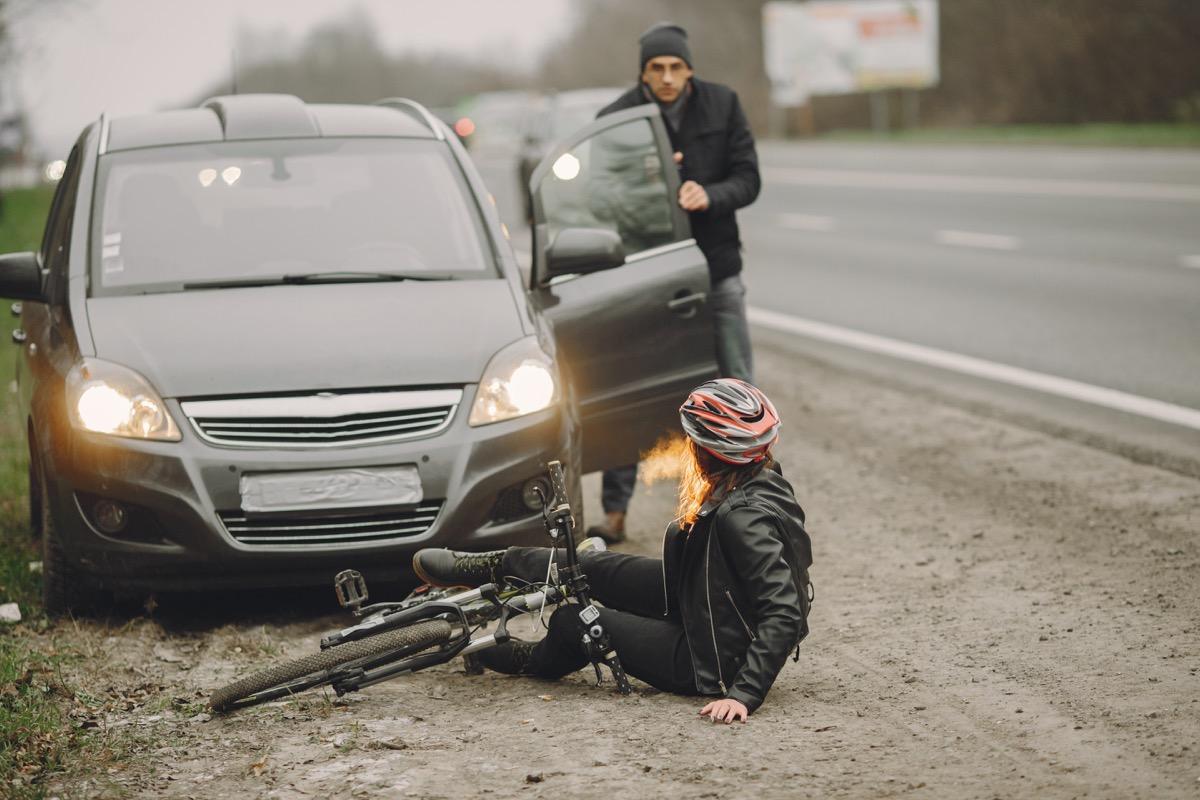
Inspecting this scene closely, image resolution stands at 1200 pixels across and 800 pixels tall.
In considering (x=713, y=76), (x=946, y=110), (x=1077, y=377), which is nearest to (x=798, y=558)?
(x=1077, y=377)

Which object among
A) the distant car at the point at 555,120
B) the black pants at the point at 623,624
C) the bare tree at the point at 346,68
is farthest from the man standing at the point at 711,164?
the bare tree at the point at 346,68

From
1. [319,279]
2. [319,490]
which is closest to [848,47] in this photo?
[319,279]

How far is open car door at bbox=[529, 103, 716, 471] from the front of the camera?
681 cm

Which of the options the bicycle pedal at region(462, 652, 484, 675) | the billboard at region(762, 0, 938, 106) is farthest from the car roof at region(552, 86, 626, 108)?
the billboard at region(762, 0, 938, 106)

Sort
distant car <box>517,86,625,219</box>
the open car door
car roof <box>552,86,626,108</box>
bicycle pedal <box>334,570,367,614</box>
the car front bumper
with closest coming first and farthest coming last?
bicycle pedal <box>334,570,367,614</box> → the car front bumper → the open car door → distant car <box>517,86,625,219</box> → car roof <box>552,86,626,108</box>

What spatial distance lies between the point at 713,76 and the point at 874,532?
58456 millimetres

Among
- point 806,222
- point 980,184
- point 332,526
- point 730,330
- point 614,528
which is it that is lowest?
point 980,184

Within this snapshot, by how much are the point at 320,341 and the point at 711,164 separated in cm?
221

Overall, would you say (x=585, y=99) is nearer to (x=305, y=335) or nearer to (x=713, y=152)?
→ (x=713, y=152)

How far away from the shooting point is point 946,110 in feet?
152

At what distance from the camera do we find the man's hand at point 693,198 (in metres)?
6.98

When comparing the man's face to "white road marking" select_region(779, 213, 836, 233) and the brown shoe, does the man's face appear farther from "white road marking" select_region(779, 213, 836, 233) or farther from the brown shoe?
"white road marking" select_region(779, 213, 836, 233)

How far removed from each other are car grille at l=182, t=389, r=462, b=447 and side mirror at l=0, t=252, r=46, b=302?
1.15m

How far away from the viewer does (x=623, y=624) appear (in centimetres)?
502
